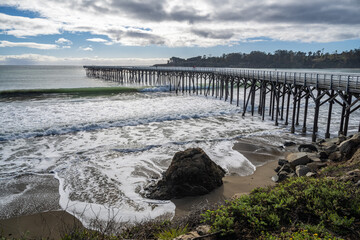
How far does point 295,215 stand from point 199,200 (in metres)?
3.80

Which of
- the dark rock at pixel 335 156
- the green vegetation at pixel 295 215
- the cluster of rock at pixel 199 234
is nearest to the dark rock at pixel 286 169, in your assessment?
the dark rock at pixel 335 156

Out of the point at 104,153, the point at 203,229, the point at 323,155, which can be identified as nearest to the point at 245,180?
the point at 323,155

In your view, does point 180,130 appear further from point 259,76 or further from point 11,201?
point 11,201

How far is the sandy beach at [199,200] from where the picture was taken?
6973 mm

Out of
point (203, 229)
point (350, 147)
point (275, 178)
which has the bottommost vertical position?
point (275, 178)

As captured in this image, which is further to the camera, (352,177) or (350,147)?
(350,147)

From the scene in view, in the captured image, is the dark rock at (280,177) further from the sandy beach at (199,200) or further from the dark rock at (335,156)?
the dark rock at (335,156)

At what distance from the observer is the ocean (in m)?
8.62

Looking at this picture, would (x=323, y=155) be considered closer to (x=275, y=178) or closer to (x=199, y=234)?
(x=275, y=178)

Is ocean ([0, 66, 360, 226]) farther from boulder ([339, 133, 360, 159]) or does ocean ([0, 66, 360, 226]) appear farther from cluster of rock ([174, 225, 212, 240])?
boulder ([339, 133, 360, 159])

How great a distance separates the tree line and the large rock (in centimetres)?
10842

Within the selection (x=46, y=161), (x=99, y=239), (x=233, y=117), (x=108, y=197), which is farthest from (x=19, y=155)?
(x=233, y=117)

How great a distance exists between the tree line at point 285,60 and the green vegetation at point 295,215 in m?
112

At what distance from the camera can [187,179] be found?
906 cm
